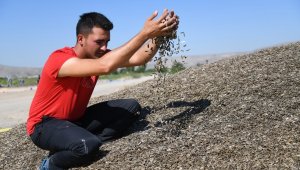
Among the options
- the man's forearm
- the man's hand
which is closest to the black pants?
the man's forearm

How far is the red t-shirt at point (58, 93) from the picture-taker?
3.34 metres

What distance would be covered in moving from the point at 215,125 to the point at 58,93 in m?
1.36

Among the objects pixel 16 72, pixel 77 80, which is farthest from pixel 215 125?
pixel 16 72

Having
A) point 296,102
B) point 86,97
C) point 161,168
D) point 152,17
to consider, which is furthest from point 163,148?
point 296,102

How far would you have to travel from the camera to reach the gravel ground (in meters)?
3.11

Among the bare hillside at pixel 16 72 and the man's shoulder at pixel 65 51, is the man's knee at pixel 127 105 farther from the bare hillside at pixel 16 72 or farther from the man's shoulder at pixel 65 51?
the bare hillside at pixel 16 72

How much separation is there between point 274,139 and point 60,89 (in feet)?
5.60

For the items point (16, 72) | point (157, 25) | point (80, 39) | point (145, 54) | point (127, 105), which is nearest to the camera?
point (157, 25)

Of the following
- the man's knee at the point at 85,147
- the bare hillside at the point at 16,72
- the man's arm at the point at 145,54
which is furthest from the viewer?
the bare hillside at the point at 16,72

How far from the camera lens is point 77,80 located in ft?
11.2

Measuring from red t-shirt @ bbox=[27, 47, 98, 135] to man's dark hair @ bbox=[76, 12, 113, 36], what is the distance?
212mm

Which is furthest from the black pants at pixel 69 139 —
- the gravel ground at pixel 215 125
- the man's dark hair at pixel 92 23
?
the man's dark hair at pixel 92 23

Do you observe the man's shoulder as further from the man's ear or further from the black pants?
the black pants

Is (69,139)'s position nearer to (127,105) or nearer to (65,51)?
(65,51)
